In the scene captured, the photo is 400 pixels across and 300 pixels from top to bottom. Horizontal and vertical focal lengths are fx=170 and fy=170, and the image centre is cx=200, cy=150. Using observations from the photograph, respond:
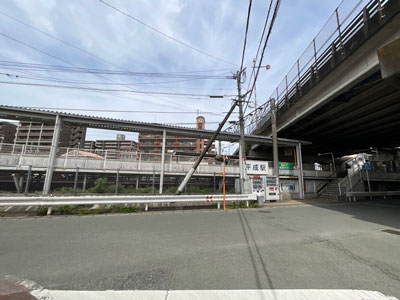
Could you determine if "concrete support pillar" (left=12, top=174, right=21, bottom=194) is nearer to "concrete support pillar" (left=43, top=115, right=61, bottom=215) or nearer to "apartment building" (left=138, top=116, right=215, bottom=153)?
"concrete support pillar" (left=43, top=115, right=61, bottom=215)

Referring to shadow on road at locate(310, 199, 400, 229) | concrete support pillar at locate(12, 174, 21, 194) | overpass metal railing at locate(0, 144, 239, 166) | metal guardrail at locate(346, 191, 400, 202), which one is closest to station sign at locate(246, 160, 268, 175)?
overpass metal railing at locate(0, 144, 239, 166)

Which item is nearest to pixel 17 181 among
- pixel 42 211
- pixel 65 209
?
pixel 42 211

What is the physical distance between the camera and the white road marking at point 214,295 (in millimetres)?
2336

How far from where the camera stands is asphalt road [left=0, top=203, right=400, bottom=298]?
9.08 feet

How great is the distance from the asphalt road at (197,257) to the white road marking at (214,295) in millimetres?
142

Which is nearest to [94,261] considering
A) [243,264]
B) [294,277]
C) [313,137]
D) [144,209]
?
[243,264]

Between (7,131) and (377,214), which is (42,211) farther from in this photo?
(7,131)

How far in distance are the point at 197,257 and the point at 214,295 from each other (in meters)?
1.36

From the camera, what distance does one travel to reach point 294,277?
292 cm

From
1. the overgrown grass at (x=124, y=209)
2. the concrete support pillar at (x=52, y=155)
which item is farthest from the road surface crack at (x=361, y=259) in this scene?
the concrete support pillar at (x=52, y=155)

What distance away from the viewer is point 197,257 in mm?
3689

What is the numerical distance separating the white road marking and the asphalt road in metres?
0.14

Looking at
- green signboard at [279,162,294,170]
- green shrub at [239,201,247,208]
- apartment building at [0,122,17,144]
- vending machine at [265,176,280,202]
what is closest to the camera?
green shrub at [239,201,247,208]

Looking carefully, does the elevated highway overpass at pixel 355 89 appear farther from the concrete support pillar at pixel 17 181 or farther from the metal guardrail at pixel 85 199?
the concrete support pillar at pixel 17 181
